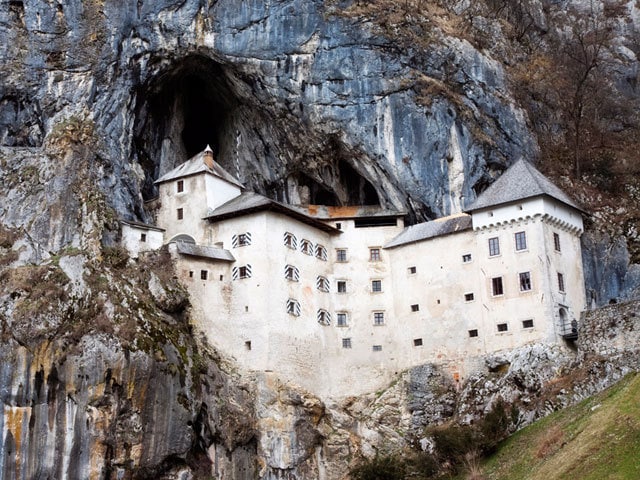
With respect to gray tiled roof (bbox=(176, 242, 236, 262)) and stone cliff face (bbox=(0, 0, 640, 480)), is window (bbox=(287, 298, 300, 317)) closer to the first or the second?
gray tiled roof (bbox=(176, 242, 236, 262))

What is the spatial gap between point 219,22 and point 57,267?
2094cm

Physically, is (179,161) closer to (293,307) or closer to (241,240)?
(241,240)

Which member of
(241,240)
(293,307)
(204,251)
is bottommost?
(293,307)

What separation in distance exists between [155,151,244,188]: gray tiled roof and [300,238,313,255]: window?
6.15 m

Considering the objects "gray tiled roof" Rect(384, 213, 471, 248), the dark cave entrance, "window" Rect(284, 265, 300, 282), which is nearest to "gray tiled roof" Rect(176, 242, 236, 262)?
"window" Rect(284, 265, 300, 282)

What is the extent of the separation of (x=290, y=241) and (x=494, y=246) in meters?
12.3

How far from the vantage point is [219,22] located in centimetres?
6425

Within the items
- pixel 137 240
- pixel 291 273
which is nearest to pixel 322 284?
pixel 291 273

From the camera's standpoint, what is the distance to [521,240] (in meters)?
56.1

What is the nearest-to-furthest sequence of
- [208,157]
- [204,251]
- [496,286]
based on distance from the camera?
1. [496,286]
2. [204,251]
3. [208,157]

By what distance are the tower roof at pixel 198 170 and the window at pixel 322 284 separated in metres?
8.26

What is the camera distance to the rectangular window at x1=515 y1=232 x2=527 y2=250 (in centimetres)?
5594

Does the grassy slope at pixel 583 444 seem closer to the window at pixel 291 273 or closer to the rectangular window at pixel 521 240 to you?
the rectangular window at pixel 521 240

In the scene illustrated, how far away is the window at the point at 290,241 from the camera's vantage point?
59.1 m
